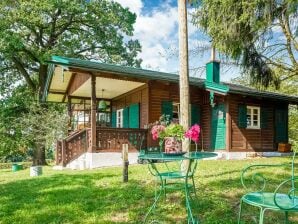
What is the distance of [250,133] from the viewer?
15.1 metres

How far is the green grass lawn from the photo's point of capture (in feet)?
15.8

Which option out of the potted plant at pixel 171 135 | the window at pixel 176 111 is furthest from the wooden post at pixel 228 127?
the potted plant at pixel 171 135

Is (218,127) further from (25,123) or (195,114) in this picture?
(25,123)

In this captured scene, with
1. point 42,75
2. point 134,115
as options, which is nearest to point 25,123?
point 42,75

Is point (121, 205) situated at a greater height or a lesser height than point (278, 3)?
lesser

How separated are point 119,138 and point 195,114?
436cm

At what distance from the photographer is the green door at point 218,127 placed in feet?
46.7

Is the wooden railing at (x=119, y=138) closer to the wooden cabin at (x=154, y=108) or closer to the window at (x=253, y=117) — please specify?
the wooden cabin at (x=154, y=108)

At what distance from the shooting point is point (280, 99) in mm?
15617

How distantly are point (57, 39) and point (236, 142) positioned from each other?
13.9 metres

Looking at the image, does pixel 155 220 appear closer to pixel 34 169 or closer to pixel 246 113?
pixel 34 169

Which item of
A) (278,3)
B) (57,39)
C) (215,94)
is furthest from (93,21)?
(278,3)

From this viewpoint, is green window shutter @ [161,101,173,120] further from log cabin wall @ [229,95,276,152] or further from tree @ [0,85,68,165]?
tree @ [0,85,68,165]

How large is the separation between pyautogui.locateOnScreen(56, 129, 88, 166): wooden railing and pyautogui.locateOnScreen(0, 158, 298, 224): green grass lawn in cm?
460
